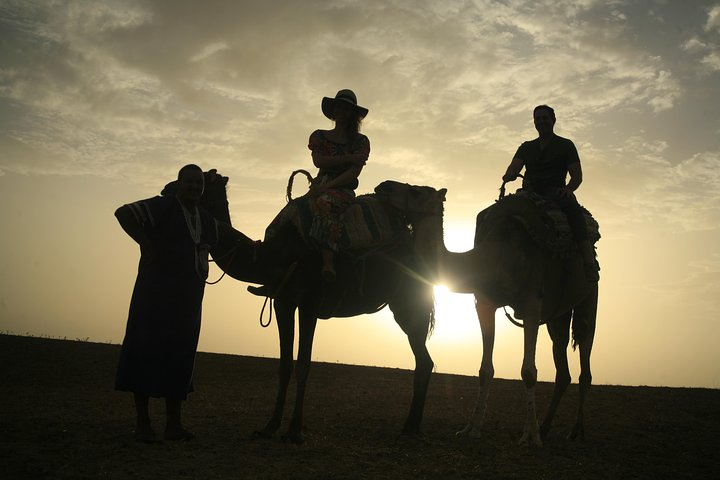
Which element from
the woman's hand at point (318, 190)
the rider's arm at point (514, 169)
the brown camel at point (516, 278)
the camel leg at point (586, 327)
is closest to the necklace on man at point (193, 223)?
the woman's hand at point (318, 190)

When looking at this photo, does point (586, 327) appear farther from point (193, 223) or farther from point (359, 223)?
point (193, 223)

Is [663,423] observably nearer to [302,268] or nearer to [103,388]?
[302,268]

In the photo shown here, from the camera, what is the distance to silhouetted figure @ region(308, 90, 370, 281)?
8109 millimetres

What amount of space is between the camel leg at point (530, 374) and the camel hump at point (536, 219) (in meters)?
0.94

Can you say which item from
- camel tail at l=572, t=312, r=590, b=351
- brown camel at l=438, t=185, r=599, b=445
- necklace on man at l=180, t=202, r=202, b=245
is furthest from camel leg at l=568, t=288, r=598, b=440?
necklace on man at l=180, t=202, r=202, b=245

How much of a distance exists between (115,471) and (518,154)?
728 cm

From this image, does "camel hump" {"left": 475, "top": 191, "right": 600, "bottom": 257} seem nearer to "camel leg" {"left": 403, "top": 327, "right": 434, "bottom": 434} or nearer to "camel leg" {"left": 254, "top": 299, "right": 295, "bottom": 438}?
"camel leg" {"left": 403, "top": 327, "right": 434, "bottom": 434}

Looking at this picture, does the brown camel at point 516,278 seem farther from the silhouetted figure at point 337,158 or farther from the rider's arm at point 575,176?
the silhouetted figure at point 337,158

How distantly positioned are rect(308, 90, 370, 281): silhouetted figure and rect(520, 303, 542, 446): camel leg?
9.50ft

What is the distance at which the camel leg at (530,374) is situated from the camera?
8281mm

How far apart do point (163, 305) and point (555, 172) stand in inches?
237

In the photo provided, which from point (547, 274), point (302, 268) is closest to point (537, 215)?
point (547, 274)

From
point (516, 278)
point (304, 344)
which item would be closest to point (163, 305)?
point (304, 344)

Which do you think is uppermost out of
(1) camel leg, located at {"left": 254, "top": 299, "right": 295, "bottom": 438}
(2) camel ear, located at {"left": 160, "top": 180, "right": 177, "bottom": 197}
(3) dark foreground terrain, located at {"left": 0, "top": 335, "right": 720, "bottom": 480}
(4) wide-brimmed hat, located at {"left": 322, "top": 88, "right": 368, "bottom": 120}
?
(4) wide-brimmed hat, located at {"left": 322, "top": 88, "right": 368, "bottom": 120}
